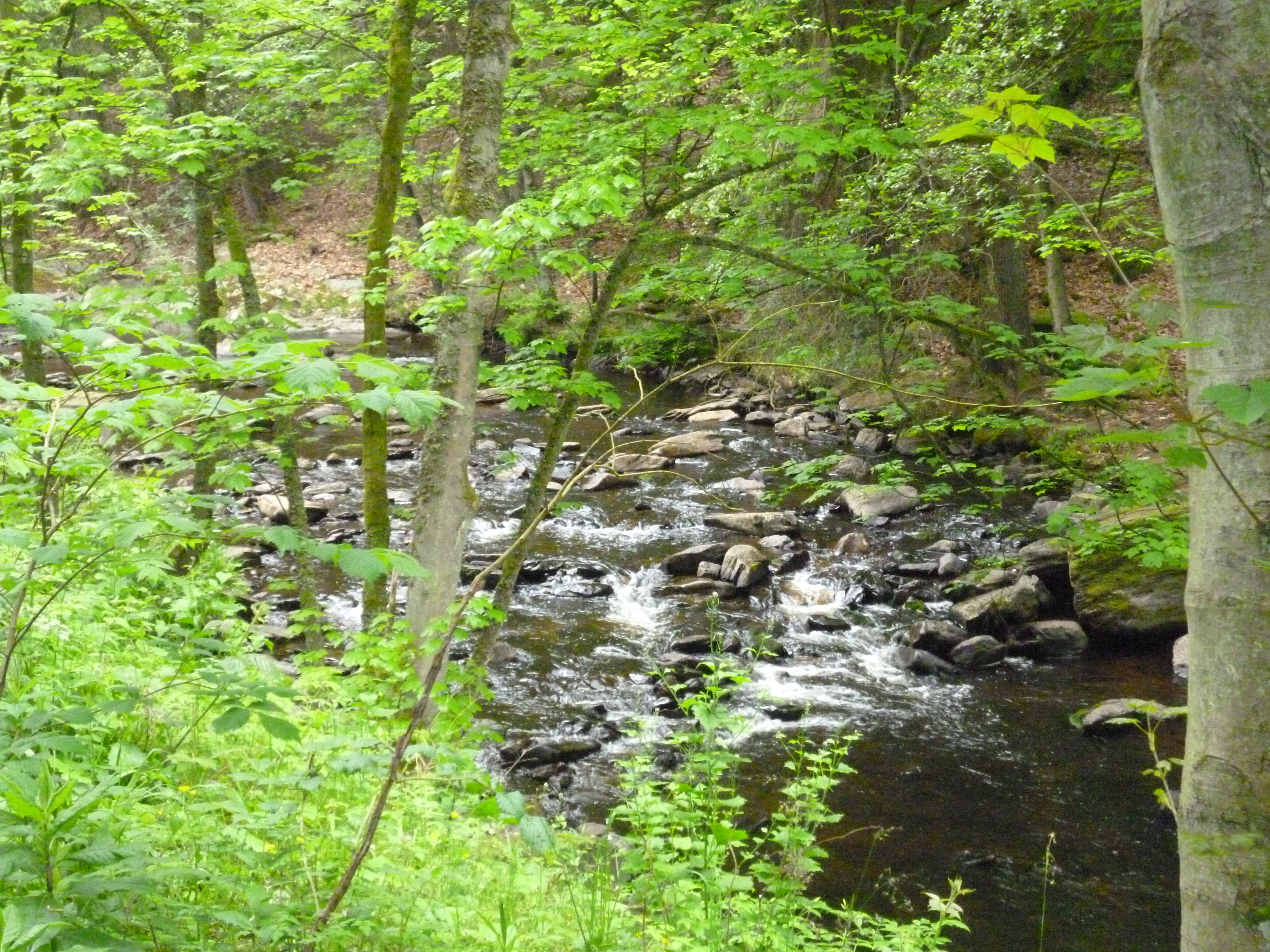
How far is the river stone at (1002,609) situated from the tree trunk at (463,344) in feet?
18.4

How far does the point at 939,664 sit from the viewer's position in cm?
845

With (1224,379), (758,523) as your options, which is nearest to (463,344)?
(1224,379)

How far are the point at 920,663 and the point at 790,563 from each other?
233 cm

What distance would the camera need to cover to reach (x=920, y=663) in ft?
27.8

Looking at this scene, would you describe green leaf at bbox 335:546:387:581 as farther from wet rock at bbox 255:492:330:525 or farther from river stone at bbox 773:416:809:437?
river stone at bbox 773:416:809:437

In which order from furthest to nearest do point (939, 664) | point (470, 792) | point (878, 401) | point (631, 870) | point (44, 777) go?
point (878, 401), point (939, 664), point (631, 870), point (470, 792), point (44, 777)

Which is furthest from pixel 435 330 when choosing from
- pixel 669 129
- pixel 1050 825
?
pixel 1050 825

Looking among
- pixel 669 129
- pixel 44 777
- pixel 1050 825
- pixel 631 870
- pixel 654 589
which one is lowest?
pixel 1050 825

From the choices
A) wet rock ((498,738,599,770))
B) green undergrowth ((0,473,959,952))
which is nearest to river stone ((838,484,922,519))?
wet rock ((498,738,599,770))

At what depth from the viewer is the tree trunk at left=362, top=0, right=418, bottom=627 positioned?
5953mm

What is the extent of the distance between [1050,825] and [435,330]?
5.13 m

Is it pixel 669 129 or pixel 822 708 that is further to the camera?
pixel 822 708

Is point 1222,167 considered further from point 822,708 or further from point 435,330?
point 822,708

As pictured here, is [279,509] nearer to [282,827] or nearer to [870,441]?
[870,441]
